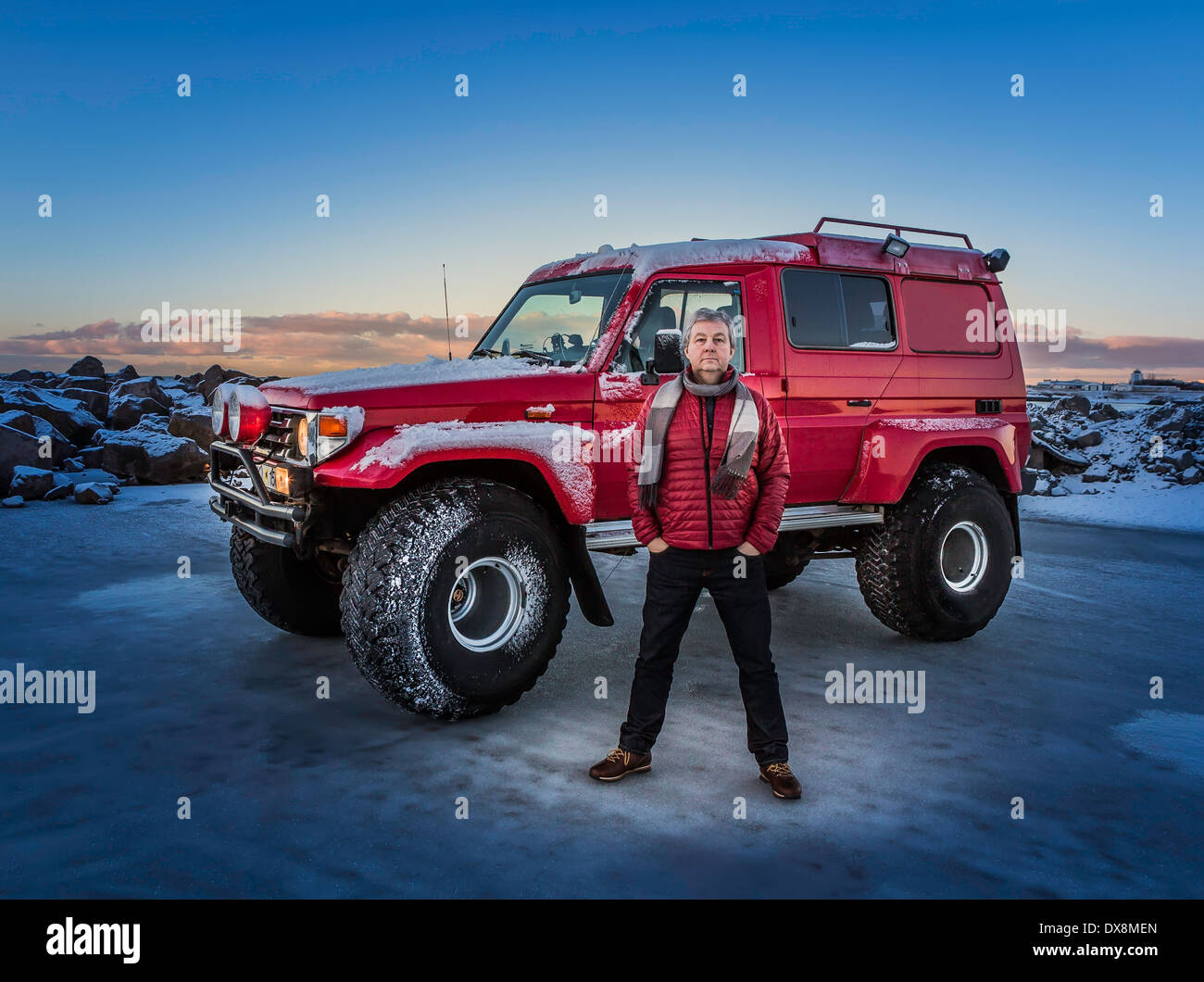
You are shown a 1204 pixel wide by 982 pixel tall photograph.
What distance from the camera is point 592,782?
3678 millimetres

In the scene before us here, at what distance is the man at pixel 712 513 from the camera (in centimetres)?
364

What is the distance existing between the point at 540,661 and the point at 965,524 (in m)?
3.26

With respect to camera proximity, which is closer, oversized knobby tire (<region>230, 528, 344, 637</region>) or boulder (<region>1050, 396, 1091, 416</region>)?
oversized knobby tire (<region>230, 528, 344, 637</region>)

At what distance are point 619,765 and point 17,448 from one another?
482 inches

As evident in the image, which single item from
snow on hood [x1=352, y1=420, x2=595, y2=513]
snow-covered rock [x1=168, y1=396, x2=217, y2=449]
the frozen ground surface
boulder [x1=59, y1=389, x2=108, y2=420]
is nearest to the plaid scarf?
snow on hood [x1=352, y1=420, x2=595, y2=513]

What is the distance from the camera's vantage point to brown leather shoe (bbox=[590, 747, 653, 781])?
3.68m

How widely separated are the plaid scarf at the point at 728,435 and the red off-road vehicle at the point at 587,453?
59 cm

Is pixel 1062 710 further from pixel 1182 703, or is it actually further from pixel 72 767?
pixel 72 767

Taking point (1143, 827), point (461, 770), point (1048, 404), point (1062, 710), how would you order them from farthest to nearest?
1. point (1048, 404)
2. point (1062, 710)
3. point (461, 770)
4. point (1143, 827)

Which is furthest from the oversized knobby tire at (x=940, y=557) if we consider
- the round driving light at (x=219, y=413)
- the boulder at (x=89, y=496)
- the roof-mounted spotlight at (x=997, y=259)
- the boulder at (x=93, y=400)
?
the boulder at (x=93, y=400)

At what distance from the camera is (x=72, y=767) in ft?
12.5

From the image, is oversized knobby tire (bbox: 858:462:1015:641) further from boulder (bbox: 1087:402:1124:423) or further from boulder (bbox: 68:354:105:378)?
boulder (bbox: 68:354:105:378)

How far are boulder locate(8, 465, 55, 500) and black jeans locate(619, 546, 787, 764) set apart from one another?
429 inches
